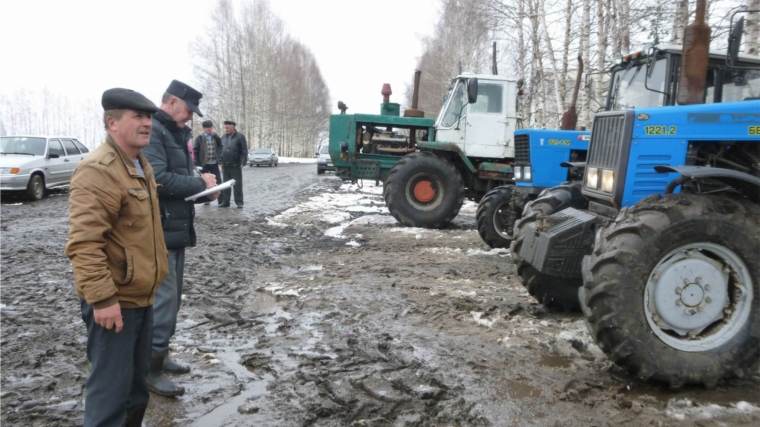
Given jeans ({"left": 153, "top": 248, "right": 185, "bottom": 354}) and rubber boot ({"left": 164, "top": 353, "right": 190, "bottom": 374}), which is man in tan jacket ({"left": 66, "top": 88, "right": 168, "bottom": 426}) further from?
rubber boot ({"left": 164, "top": 353, "right": 190, "bottom": 374})

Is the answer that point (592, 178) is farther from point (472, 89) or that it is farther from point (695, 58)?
point (472, 89)

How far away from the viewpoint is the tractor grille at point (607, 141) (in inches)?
154

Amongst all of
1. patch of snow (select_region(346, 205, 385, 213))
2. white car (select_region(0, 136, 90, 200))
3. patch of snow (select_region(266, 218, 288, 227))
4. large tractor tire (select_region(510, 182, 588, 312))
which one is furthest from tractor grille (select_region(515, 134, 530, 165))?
white car (select_region(0, 136, 90, 200))

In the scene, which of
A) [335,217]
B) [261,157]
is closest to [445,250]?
[335,217]

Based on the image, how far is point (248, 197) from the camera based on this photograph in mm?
14062

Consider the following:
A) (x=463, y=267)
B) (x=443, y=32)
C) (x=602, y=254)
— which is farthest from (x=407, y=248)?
(x=443, y=32)

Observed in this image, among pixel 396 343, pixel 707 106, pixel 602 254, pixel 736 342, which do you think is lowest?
pixel 396 343

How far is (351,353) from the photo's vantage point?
381 centimetres

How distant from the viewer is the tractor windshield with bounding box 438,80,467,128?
10023mm

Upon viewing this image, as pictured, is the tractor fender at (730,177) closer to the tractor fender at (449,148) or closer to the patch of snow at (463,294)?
the patch of snow at (463,294)

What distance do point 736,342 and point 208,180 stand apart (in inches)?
134

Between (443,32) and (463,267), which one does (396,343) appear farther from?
(443,32)

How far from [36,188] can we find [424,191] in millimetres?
8993

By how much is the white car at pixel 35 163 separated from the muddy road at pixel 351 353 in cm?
569
